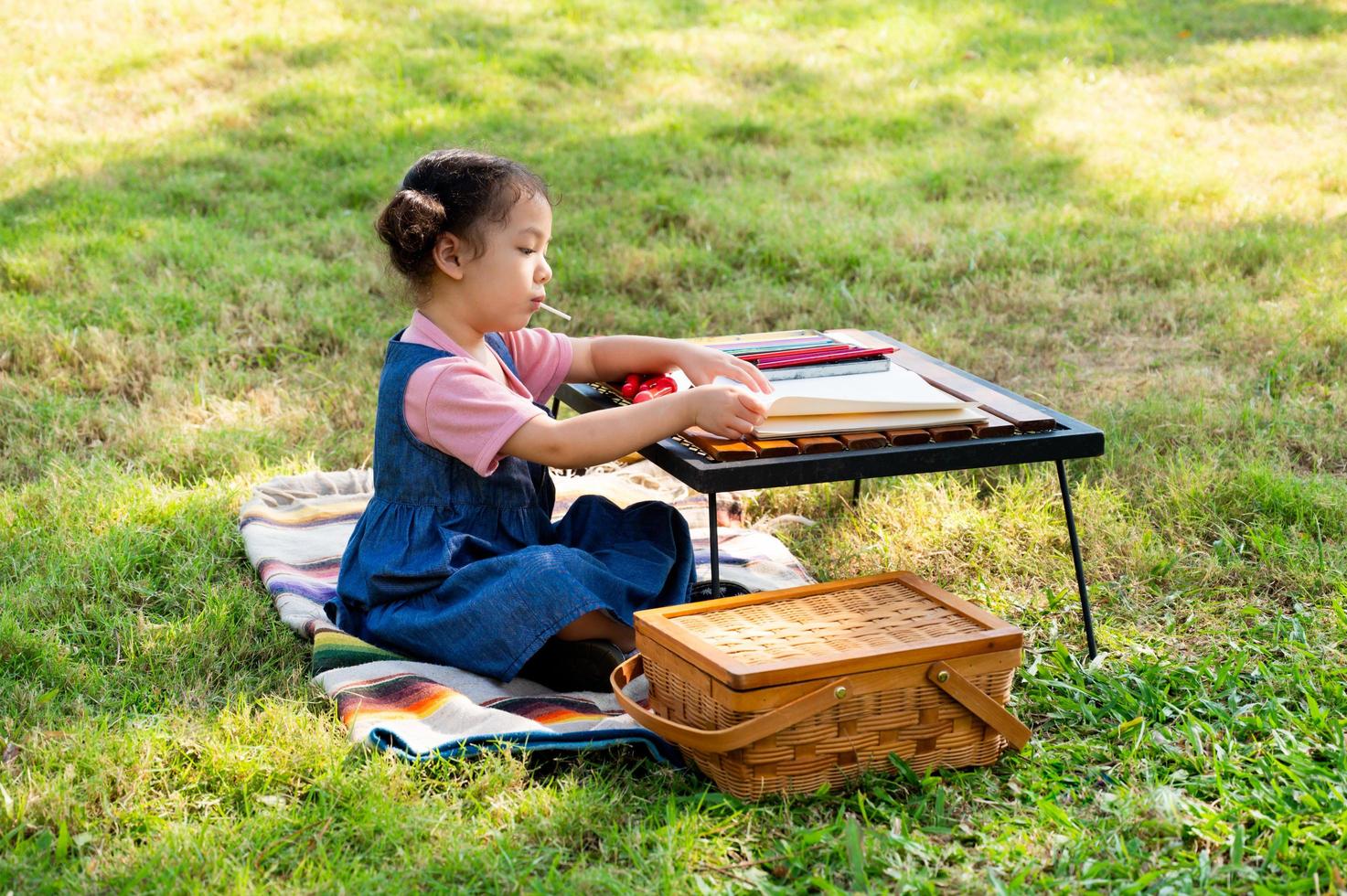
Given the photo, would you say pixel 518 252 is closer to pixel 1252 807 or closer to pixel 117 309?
pixel 1252 807

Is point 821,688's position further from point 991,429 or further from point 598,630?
point 991,429

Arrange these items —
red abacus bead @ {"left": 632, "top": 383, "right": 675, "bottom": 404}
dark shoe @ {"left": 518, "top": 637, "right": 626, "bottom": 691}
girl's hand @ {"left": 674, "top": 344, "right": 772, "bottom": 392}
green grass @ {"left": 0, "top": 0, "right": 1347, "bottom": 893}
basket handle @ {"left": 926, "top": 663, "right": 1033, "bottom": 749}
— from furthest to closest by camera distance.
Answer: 1. red abacus bead @ {"left": 632, "top": 383, "right": 675, "bottom": 404}
2. girl's hand @ {"left": 674, "top": 344, "right": 772, "bottom": 392}
3. dark shoe @ {"left": 518, "top": 637, "right": 626, "bottom": 691}
4. basket handle @ {"left": 926, "top": 663, "right": 1033, "bottom": 749}
5. green grass @ {"left": 0, "top": 0, "right": 1347, "bottom": 893}

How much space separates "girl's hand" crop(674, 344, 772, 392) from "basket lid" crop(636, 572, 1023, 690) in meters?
0.51

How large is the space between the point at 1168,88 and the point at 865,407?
6.33m

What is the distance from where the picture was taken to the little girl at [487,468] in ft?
9.46

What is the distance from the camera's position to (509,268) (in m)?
3.03

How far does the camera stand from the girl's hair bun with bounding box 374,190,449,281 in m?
2.97

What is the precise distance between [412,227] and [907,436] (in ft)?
3.83

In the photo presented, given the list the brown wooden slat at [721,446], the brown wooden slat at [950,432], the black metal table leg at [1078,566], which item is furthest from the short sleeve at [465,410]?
the black metal table leg at [1078,566]

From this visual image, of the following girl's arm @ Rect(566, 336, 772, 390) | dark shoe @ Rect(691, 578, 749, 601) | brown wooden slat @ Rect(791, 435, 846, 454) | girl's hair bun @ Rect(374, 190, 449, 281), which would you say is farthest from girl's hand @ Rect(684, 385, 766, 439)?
girl's hair bun @ Rect(374, 190, 449, 281)

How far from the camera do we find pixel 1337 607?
3.21 m

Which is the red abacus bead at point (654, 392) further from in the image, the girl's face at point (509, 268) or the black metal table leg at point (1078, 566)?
the black metal table leg at point (1078, 566)

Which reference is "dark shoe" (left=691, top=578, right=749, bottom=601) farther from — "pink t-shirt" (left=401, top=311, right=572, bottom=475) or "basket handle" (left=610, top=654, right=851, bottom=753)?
"basket handle" (left=610, top=654, right=851, bottom=753)

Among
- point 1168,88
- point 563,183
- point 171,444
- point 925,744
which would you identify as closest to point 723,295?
point 563,183
